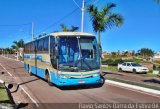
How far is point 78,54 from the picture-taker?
1917 cm

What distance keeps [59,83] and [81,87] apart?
2125 millimetres

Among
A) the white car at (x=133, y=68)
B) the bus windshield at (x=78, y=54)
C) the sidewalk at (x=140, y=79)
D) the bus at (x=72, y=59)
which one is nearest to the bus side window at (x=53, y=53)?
the bus at (x=72, y=59)

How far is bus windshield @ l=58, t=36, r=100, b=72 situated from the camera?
61.3ft

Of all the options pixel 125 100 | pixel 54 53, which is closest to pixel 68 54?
pixel 54 53

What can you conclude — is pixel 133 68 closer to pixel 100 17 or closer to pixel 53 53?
pixel 100 17

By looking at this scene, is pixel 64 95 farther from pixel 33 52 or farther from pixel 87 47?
pixel 33 52

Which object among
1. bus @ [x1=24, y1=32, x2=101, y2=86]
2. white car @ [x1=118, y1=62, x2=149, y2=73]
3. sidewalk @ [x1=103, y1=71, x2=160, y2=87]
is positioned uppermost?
bus @ [x1=24, y1=32, x2=101, y2=86]

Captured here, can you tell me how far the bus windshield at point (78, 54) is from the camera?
61.3 feet

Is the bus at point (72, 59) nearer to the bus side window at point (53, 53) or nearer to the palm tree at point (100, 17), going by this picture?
the bus side window at point (53, 53)

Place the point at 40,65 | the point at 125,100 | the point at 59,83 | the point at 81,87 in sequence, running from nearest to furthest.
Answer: the point at 125,100 → the point at 59,83 → the point at 81,87 → the point at 40,65

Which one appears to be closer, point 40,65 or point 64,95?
point 64,95

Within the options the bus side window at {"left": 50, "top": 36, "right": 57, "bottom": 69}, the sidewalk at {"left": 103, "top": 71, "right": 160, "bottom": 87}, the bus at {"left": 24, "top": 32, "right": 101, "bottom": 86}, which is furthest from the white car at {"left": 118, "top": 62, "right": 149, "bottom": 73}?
the bus side window at {"left": 50, "top": 36, "right": 57, "bottom": 69}

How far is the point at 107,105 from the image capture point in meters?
13.5

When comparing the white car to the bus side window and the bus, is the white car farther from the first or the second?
the bus side window
